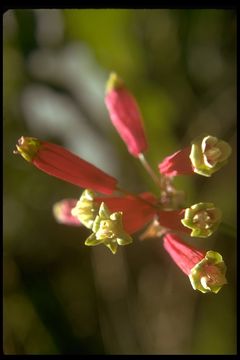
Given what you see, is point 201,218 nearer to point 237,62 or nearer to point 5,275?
point 237,62

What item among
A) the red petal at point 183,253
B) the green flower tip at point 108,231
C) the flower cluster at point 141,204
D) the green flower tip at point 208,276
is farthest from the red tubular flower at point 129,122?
the green flower tip at point 208,276

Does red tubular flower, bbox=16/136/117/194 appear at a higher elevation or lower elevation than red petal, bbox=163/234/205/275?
higher

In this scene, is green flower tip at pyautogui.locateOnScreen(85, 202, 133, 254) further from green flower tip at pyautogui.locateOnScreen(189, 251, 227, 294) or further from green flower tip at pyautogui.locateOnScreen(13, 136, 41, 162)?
green flower tip at pyautogui.locateOnScreen(13, 136, 41, 162)

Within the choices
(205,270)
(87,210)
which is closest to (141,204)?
(87,210)

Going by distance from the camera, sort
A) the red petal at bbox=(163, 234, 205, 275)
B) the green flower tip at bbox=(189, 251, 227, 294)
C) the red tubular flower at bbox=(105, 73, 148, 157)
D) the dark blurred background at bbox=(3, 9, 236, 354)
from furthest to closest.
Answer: the dark blurred background at bbox=(3, 9, 236, 354) → the red tubular flower at bbox=(105, 73, 148, 157) → the red petal at bbox=(163, 234, 205, 275) → the green flower tip at bbox=(189, 251, 227, 294)

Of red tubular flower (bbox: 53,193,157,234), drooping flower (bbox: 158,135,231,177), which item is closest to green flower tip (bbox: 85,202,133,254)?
red tubular flower (bbox: 53,193,157,234)

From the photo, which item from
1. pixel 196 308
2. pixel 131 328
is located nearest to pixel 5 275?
pixel 131 328

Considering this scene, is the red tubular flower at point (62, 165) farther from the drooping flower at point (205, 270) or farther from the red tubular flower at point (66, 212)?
the drooping flower at point (205, 270)
